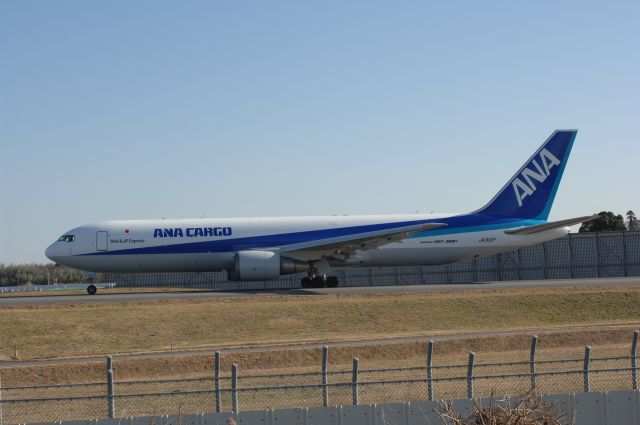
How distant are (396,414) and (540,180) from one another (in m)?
39.5

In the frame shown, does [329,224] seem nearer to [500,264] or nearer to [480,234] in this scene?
[480,234]

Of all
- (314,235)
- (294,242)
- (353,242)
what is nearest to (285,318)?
(353,242)

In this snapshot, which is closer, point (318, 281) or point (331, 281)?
point (318, 281)

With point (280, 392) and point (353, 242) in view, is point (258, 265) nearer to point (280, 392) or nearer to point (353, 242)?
point (353, 242)

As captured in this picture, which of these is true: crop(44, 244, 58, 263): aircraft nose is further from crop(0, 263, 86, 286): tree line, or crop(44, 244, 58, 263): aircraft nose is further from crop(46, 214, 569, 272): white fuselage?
crop(0, 263, 86, 286): tree line

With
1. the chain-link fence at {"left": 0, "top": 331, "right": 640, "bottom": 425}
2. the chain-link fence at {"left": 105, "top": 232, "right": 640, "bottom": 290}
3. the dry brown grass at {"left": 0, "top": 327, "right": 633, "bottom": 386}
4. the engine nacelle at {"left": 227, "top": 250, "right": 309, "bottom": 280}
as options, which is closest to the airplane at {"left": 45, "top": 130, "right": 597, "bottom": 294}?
Result: the engine nacelle at {"left": 227, "top": 250, "right": 309, "bottom": 280}

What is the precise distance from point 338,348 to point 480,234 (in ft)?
75.5

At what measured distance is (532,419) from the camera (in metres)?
8.62

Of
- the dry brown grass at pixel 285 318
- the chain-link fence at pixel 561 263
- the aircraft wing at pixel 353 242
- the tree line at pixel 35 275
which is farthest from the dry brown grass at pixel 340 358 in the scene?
the tree line at pixel 35 275

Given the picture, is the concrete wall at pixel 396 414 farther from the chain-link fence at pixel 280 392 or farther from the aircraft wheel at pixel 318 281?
the aircraft wheel at pixel 318 281

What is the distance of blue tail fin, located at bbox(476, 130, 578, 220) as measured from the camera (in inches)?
1937

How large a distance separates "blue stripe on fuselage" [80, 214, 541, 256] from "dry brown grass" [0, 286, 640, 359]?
7.22 metres

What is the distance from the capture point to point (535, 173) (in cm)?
4972

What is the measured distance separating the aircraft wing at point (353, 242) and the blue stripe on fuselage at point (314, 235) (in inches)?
31.6
